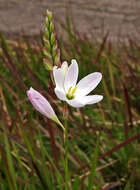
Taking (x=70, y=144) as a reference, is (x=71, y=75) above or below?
above

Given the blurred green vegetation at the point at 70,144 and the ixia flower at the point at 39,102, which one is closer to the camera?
the ixia flower at the point at 39,102

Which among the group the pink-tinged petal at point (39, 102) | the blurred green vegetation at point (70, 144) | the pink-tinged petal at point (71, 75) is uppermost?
the pink-tinged petal at point (71, 75)

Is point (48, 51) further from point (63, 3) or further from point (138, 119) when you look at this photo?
point (63, 3)

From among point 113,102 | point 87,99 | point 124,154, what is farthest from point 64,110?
point 113,102

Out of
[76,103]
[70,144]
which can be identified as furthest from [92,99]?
[70,144]

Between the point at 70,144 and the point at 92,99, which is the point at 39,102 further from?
the point at 70,144
